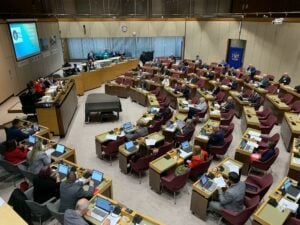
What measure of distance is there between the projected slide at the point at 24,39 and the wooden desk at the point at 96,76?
3.57 metres

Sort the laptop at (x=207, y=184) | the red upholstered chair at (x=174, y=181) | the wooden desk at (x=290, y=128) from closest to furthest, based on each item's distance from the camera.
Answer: the laptop at (x=207, y=184) → the red upholstered chair at (x=174, y=181) → the wooden desk at (x=290, y=128)

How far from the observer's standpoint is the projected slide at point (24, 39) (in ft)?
45.6

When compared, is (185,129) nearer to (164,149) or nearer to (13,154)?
(164,149)

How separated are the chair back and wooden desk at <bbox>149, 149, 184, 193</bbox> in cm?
250

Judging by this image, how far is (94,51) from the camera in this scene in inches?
974

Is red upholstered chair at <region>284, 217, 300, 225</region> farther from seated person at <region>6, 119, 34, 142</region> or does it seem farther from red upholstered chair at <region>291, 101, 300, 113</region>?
seated person at <region>6, 119, 34, 142</region>

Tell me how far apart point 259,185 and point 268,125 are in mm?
3998

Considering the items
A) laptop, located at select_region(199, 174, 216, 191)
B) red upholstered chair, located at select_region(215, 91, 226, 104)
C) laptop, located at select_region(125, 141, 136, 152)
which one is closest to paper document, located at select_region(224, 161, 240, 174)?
laptop, located at select_region(199, 174, 216, 191)

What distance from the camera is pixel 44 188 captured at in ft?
17.1

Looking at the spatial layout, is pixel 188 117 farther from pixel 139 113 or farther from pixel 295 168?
pixel 295 168

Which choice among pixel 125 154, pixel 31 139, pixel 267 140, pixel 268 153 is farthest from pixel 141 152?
pixel 267 140

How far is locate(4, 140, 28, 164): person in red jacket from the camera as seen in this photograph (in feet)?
21.9

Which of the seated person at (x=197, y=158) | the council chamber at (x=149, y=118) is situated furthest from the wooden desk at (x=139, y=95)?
the seated person at (x=197, y=158)

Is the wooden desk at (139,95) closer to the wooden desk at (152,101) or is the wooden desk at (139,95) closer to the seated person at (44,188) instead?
the wooden desk at (152,101)
